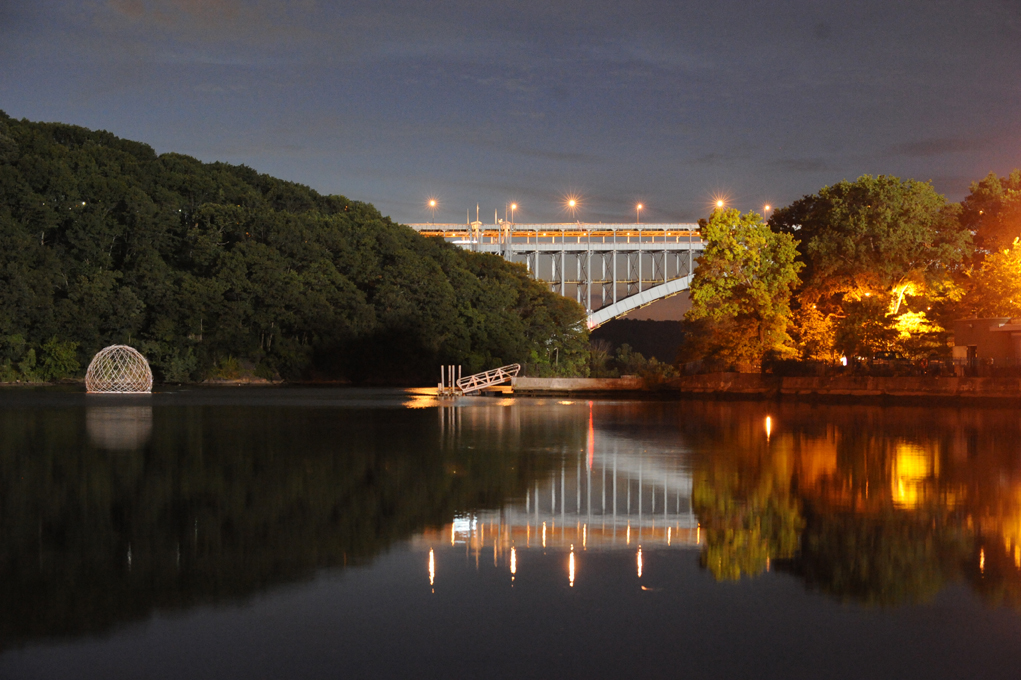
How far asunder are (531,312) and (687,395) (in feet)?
130

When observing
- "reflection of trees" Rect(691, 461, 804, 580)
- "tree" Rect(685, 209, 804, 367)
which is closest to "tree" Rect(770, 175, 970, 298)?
"tree" Rect(685, 209, 804, 367)

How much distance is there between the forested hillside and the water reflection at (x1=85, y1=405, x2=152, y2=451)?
128ft

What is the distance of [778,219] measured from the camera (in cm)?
5506

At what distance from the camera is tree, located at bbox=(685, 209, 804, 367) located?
48469mm

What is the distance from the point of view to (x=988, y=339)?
43.2 metres

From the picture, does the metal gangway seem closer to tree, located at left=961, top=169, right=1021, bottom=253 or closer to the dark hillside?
tree, located at left=961, top=169, right=1021, bottom=253

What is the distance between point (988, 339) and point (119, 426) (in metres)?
34.7

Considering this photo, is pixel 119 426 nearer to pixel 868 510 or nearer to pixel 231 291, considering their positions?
pixel 868 510

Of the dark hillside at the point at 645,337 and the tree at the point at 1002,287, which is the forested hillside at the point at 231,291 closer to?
the tree at the point at 1002,287

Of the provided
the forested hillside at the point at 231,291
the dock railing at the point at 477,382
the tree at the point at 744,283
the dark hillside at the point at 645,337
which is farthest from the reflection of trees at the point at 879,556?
the dark hillside at the point at 645,337

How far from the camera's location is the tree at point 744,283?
159 ft

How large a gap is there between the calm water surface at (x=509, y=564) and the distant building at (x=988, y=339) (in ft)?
84.7

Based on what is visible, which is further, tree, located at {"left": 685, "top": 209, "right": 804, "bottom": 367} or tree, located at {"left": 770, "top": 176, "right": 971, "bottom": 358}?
tree, located at {"left": 685, "top": 209, "right": 804, "bottom": 367}

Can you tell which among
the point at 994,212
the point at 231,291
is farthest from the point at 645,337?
the point at 994,212
